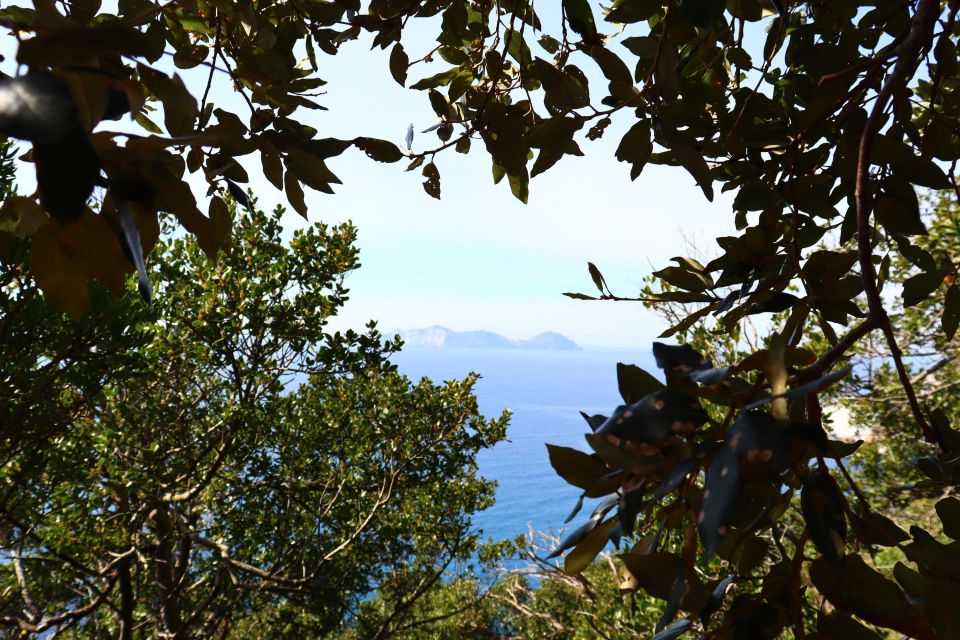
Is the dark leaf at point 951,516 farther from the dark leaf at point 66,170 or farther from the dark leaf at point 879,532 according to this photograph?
the dark leaf at point 66,170

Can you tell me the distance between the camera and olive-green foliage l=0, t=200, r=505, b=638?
2375mm

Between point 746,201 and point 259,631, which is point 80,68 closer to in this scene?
point 746,201

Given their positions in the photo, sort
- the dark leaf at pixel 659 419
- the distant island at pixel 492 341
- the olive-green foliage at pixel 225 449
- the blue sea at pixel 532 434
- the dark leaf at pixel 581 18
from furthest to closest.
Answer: the distant island at pixel 492 341 < the blue sea at pixel 532 434 < the olive-green foliage at pixel 225 449 < the dark leaf at pixel 581 18 < the dark leaf at pixel 659 419

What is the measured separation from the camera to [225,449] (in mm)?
3434

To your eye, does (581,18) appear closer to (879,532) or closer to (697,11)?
(697,11)

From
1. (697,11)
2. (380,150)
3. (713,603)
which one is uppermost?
(697,11)

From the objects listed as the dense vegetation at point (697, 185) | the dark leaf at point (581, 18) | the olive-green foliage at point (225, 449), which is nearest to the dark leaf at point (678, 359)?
the dense vegetation at point (697, 185)

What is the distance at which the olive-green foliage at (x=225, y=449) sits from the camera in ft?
7.79

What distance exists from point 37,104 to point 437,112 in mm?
905

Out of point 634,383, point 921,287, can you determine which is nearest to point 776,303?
point 921,287

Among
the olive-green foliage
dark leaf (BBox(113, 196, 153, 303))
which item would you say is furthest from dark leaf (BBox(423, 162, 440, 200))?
the olive-green foliage

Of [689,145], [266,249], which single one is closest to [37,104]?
[689,145]

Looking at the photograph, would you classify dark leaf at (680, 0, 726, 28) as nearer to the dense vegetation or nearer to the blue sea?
the dense vegetation

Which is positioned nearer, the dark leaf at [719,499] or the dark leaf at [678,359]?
the dark leaf at [719,499]
